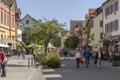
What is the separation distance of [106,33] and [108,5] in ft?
16.1

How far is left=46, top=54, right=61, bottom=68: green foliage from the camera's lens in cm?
3489

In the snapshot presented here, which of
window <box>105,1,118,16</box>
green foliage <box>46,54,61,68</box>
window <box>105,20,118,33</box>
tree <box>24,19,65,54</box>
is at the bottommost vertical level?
green foliage <box>46,54,61,68</box>

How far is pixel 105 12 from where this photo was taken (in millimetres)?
62969

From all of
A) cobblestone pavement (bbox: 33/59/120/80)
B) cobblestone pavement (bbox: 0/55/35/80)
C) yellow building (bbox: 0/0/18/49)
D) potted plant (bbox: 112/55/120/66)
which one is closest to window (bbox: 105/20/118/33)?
yellow building (bbox: 0/0/18/49)

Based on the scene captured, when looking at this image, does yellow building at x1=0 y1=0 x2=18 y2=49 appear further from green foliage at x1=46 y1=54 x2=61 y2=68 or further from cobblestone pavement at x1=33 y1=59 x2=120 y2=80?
cobblestone pavement at x1=33 y1=59 x2=120 y2=80

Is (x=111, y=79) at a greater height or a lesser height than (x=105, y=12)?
lesser

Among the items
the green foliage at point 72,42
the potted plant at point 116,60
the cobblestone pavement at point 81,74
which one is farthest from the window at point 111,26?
the green foliage at point 72,42

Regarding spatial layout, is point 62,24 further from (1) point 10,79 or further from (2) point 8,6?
(2) point 8,6

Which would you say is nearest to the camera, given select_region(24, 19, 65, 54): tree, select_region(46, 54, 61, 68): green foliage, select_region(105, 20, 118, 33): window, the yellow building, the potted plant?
select_region(46, 54, 61, 68): green foliage

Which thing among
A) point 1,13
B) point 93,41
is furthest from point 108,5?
point 93,41

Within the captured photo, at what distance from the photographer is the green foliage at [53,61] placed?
3489cm

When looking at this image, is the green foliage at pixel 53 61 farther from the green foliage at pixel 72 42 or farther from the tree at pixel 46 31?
the green foliage at pixel 72 42

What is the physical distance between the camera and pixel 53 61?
34.9m

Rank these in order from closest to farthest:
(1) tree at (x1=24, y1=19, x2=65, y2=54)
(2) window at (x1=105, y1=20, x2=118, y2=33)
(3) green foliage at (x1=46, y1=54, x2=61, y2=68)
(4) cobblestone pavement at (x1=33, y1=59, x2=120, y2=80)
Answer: (4) cobblestone pavement at (x1=33, y1=59, x2=120, y2=80)
(3) green foliage at (x1=46, y1=54, x2=61, y2=68)
(1) tree at (x1=24, y1=19, x2=65, y2=54)
(2) window at (x1=105, y1=20, x2=118, y2=33)
